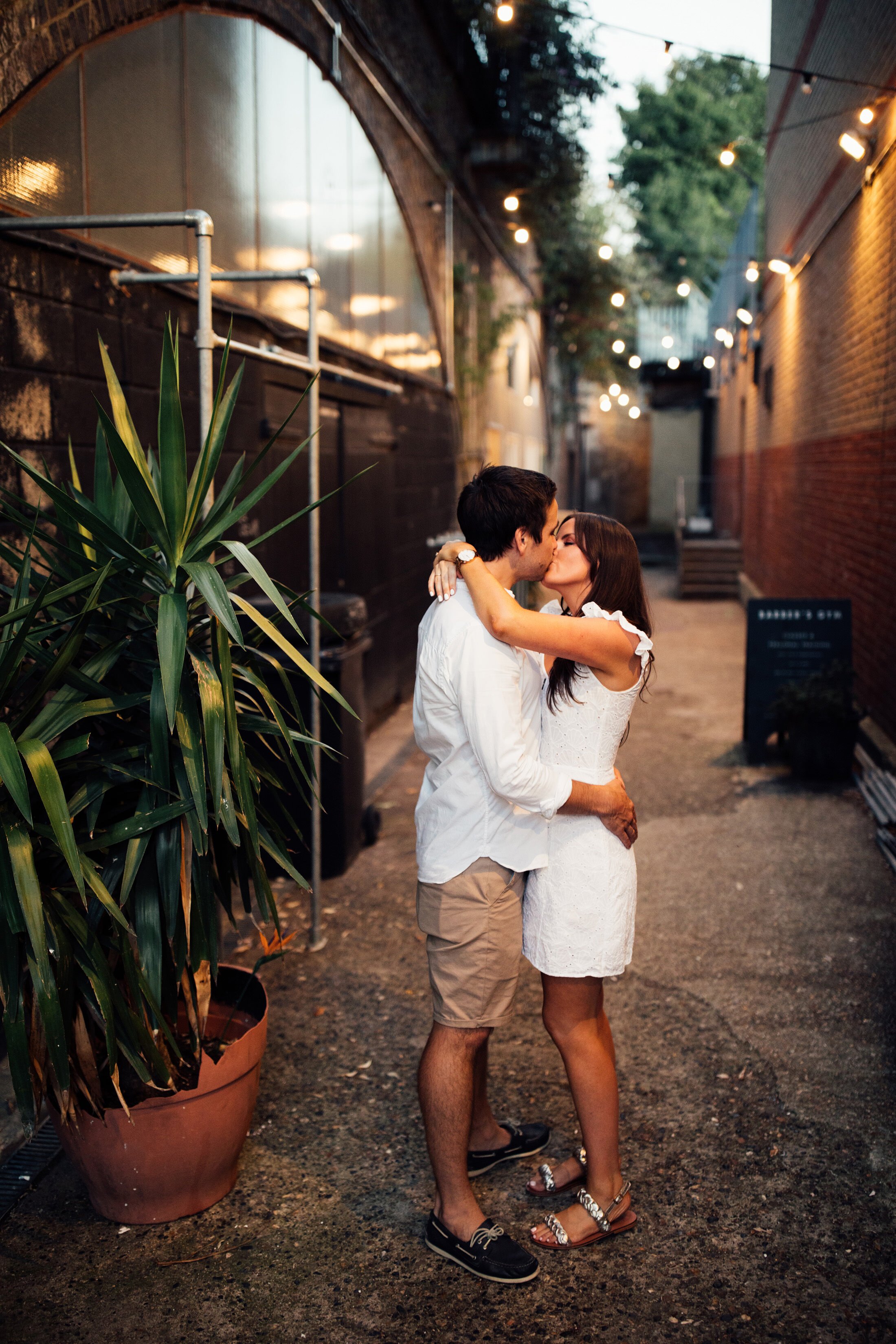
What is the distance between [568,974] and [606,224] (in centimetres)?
3079

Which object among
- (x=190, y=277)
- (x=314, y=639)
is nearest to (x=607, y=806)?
(x=314, y=639)

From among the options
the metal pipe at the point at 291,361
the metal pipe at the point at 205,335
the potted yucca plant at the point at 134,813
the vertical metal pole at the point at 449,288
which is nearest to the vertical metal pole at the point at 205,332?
the metal pipe at the point at 205,335

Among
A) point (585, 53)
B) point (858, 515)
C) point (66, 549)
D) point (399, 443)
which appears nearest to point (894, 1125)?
point (66, 549)

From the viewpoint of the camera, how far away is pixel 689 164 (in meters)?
36.6

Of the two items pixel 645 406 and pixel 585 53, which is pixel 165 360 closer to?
pixel 585 53

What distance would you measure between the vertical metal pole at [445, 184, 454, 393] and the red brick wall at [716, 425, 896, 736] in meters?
4.03

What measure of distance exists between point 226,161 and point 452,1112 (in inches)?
197

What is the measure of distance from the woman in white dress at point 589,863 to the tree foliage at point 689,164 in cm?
3576

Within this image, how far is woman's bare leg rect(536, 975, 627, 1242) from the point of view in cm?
270

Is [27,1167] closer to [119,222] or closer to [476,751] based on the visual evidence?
[476,751]

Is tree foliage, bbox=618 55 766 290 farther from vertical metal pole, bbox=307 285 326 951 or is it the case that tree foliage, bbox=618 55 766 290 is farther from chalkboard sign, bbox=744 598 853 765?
vertical metal pole, bbox=307 285 326 951

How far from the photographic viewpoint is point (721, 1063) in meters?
3.62

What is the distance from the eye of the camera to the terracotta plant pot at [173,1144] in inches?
106

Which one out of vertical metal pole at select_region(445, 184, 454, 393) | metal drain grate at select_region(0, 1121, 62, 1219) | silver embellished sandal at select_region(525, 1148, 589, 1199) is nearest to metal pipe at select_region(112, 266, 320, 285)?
metal drain grate at select_region(0, 1121, 62, 1219)
